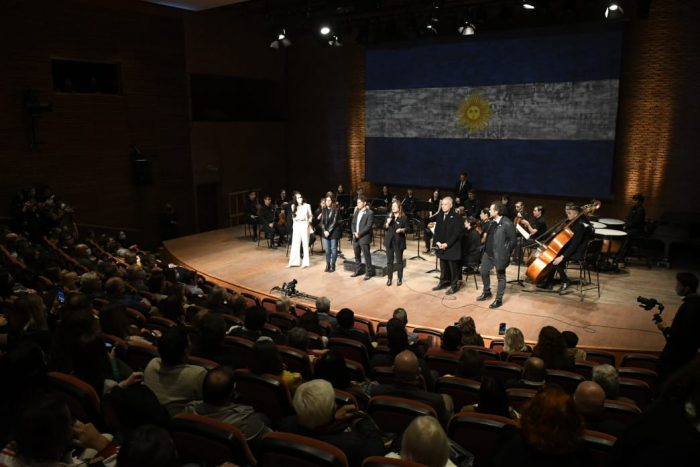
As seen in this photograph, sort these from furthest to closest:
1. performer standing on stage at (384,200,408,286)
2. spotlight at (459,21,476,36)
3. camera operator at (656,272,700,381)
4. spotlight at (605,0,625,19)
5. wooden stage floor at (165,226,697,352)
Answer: spotlight at (459,21,476,36) → spotlight at (605,0,625,19) → performer standing on stage at (384,200,408,286) → wooden stage floor at (165,226,697,352) → camera operator at (656,272,700,381)

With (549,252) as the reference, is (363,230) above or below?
above

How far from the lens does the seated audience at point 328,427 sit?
2605mm

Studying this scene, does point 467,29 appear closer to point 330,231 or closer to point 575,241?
point 330,231

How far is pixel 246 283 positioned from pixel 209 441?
24.2ft

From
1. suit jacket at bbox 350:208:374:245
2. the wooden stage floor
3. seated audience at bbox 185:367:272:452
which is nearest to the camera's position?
seated audience at bbox 185:367:272:452

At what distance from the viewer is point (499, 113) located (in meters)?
13.2

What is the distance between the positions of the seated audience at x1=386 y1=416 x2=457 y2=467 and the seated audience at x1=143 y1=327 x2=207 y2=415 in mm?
1501

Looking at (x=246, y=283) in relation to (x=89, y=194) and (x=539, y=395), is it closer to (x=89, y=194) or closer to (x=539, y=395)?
(x=89, y=194)

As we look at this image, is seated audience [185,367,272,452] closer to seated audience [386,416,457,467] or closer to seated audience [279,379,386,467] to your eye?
seated audience [279,379,386,467]

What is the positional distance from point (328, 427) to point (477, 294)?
667 centimetres

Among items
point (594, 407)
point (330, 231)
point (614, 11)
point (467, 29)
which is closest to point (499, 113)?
point (467, 29)

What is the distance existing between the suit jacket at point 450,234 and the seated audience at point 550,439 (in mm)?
6532

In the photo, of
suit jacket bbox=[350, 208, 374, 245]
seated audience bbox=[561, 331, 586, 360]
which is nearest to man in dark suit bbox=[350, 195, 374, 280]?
suit jacket bbox=[350, 208, 374, 245]

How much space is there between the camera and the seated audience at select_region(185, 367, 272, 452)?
2.85 meters
